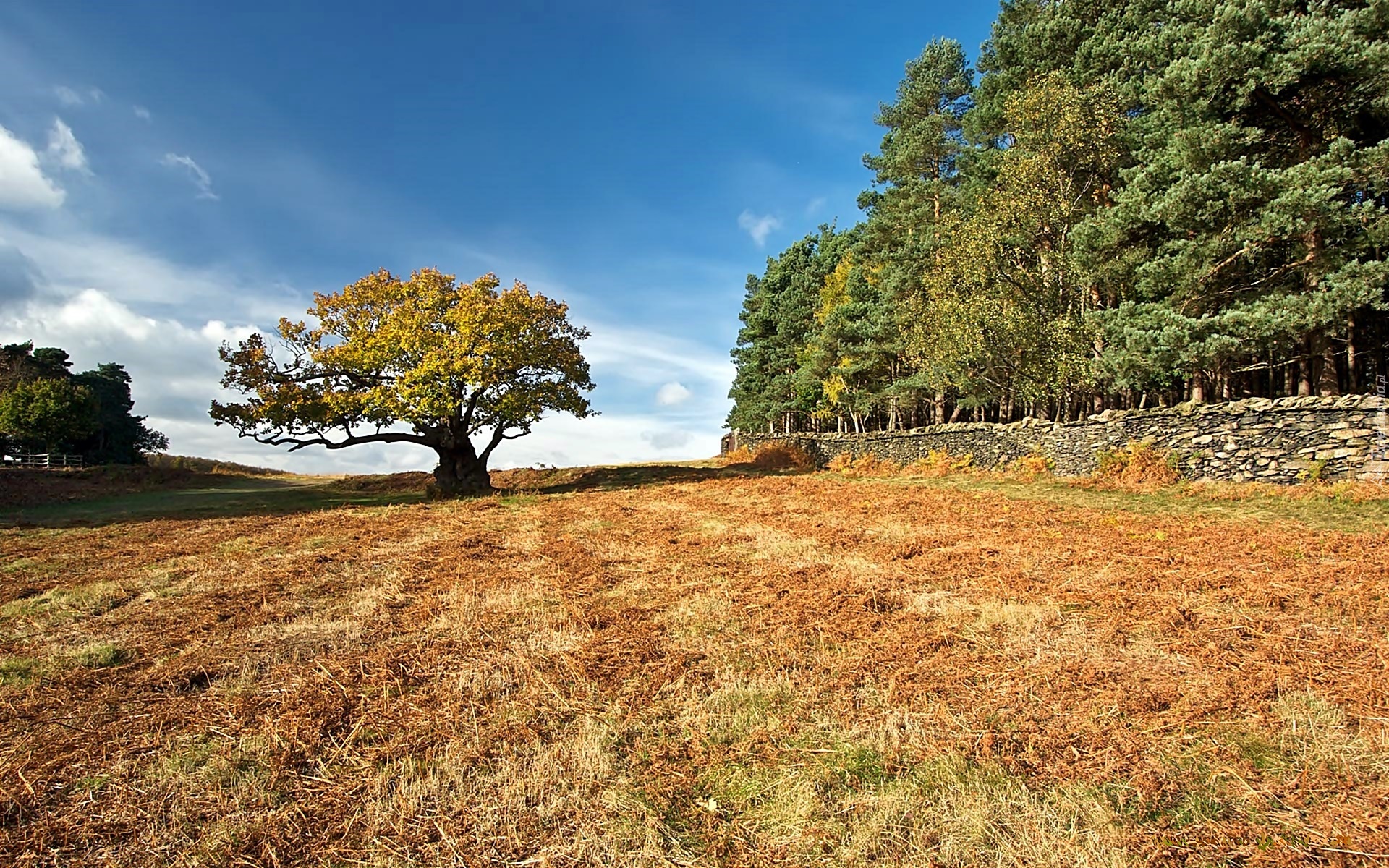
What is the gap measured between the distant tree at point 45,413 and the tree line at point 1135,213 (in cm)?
4810

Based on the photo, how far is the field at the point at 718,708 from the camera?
2717 mm

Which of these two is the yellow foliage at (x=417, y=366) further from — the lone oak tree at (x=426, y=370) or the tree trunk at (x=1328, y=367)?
the tree trunk at (x=1328, y=367)

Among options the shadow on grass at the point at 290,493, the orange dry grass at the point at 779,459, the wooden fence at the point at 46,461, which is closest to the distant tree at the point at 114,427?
the wooden fence at the point at 46,461

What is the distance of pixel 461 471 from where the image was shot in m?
23.6

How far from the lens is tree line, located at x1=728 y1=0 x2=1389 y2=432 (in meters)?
14.0

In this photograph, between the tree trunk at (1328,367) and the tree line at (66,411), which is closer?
the tree trunk at (1328,367)

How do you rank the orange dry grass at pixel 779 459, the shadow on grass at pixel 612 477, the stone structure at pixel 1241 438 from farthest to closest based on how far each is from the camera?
the orange dry grass at pixel 779 459 → the shadow on grass at pixel 612 477 → the stone structure at pixel 1241 438

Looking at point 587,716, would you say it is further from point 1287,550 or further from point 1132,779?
point 1287,550

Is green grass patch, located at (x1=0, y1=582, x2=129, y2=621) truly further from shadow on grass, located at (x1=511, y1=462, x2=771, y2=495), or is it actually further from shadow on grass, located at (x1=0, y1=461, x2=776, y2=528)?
shadow on grass, located at (x1=511, y1=462, x2=771, y2=495)

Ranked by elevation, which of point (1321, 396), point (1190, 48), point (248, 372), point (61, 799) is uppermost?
point (1190, 48)

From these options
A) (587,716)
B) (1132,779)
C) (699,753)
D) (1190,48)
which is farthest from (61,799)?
(1190,48)

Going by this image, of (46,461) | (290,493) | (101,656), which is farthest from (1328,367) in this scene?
(46,461)

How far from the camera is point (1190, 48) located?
15.8 m

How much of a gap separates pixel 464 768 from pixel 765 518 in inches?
414
